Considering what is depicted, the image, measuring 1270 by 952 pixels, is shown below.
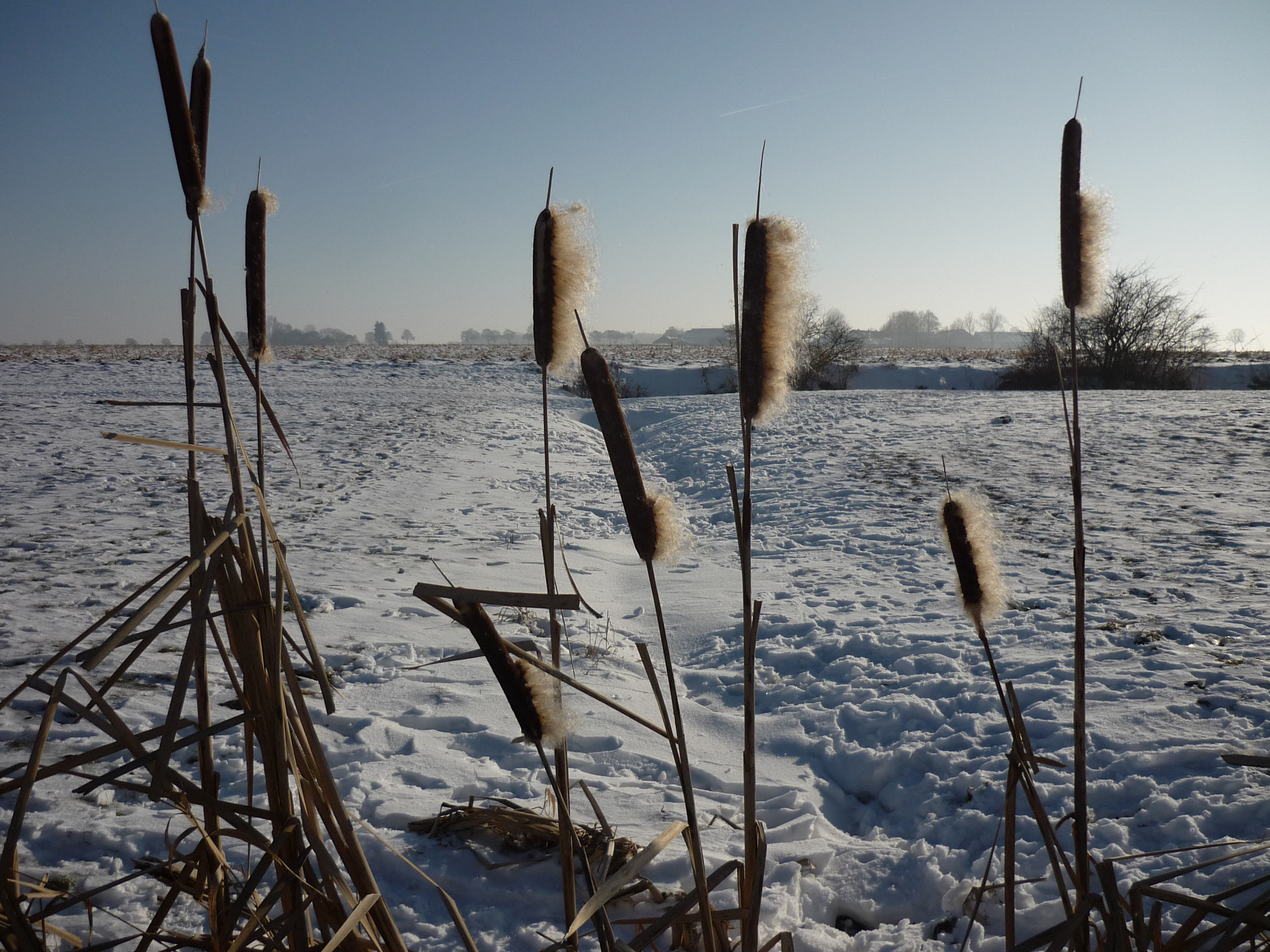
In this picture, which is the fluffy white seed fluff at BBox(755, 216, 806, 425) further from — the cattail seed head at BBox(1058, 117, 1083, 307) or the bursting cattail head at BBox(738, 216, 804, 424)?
the cattail seed head at BBox(1058, 117, 1083, 307)

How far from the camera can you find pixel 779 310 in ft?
2.81

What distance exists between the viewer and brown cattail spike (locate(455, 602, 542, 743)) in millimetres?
757

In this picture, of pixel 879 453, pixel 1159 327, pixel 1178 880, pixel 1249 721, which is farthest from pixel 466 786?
pixel 1159 327

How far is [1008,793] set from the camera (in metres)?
1.11

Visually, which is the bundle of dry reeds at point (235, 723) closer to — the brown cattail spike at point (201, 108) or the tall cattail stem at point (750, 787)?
the brown cattail spike at point (201, 108)

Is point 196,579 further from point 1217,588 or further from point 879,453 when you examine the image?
point 879,453

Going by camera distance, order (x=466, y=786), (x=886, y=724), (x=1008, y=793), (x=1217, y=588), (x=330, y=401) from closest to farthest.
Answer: (x=1008, y=793) < (x=466, y=786) < (x=886, y=724) < (x=1217, y=588) < (x=330, y=401)

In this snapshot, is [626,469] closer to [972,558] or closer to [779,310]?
[779,310]

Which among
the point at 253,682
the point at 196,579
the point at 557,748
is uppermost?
the point at 196,579

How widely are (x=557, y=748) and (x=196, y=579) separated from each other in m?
0.52

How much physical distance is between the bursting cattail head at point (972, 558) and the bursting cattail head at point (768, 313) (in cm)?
35

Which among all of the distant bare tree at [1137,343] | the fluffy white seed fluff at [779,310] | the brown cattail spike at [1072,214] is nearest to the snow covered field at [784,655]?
the brown cattail spike at [1072,214]

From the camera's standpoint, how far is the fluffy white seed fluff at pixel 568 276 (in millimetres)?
958

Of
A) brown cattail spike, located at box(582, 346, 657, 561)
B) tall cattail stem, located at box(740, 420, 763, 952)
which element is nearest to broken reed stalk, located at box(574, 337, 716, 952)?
brown cattail spike, located at box(582, 346, 657, 561)
